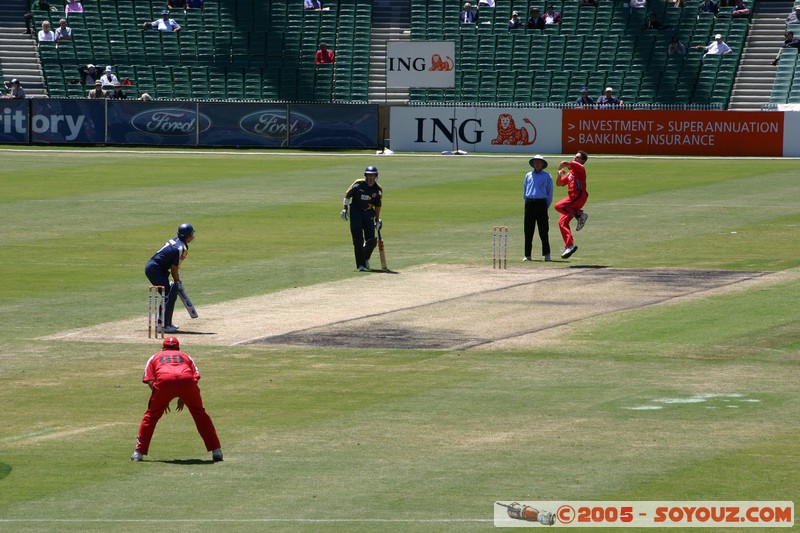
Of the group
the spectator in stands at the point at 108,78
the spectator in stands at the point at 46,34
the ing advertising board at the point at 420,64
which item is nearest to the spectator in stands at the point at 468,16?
the ing advertising board at the point at 420,64

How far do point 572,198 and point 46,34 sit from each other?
4176 cm

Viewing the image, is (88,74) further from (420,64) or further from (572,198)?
(572,198)

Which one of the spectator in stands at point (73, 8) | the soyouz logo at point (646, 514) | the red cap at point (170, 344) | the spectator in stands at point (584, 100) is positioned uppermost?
the spectator in stands at point (73, 8)

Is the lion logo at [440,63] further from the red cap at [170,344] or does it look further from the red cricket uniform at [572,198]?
the red cap at [170,344]

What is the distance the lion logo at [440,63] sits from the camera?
5797 centimetres

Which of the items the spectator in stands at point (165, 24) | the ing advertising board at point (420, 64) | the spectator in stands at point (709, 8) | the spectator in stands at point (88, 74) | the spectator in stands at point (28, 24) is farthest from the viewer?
the spectator in stands at point (28, 24)

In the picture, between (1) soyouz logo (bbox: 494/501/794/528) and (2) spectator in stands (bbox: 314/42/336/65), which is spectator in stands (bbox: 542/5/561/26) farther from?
(1) soyouz logo (bbox: 494/501/794/528)

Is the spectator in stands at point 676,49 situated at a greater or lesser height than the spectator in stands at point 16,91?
greater

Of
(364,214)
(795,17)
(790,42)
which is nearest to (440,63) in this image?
(790,42)

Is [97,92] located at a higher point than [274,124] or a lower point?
higher

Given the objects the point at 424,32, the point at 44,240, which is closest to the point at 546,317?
the point at 44,240

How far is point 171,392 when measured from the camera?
42.5 feet

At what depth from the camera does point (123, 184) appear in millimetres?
43125

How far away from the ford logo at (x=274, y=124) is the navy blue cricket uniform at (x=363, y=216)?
97.1 ft
